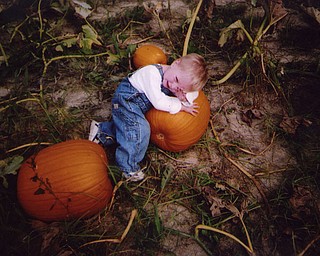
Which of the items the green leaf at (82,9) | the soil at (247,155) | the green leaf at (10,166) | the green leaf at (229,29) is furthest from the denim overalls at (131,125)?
the green leaf at (82,9)

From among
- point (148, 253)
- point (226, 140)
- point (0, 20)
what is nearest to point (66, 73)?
point (0, 20)

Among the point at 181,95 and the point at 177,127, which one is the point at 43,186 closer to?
the point at 177,127

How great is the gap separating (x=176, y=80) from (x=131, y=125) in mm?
480

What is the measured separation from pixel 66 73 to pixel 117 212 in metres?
1.65

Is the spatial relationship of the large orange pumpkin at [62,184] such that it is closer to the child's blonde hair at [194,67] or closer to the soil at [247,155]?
the soil at [247,155]

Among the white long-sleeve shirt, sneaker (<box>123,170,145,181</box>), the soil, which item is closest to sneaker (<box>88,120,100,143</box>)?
the soil

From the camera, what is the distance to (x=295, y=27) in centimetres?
337

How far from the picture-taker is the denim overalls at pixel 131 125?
7.50 feet

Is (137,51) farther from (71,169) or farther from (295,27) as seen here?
(295,27)

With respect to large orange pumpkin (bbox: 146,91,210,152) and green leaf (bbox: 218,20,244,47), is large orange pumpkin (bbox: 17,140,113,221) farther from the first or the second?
green leaf (bbox: 218,20,244,47)

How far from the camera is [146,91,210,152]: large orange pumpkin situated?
7.32 feet

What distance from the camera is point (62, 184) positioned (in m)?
1.90

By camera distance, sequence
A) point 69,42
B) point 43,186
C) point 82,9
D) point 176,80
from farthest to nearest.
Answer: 1. point 82,9
2. point 69,42
3. point 176,80
4. point 43,186

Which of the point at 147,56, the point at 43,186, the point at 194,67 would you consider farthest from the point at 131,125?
Answer: the point at 147,56
